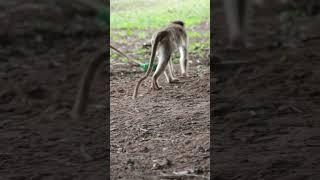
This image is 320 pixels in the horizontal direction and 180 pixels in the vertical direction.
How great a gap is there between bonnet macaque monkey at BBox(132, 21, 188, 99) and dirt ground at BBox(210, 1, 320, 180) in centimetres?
49

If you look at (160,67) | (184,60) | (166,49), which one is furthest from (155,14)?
(160,67)

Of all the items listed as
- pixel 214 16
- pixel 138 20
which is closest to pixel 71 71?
pixel 214 16

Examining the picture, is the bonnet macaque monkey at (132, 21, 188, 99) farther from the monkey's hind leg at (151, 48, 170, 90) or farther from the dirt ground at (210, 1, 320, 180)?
the dirt ground at (210, 1, 320, 180)

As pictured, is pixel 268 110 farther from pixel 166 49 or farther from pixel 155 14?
pixel 155 14

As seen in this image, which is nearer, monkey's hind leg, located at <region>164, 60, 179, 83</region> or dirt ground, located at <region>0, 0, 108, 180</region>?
dirt ground, located at <region>0, 0, 108, 180</region>

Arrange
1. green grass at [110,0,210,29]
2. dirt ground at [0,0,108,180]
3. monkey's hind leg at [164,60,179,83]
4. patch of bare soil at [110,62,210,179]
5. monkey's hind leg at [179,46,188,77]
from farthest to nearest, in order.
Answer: green grass at [110,0,210,29]
monkey's hind leg at [179,46,188,77]
monkey's hind leg at [164,60,179,83]
dirt ground at [0,0,108,180]
patch of bare soil at [110,62,210,179]

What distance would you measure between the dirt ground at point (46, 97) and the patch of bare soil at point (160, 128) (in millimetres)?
168

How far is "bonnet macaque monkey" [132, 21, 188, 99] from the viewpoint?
6.69 metres

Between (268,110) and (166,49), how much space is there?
203 cm

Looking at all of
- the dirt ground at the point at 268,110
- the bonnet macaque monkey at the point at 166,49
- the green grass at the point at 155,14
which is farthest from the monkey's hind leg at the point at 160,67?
the green grass at the point at 155,14

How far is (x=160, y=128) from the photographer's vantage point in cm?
502

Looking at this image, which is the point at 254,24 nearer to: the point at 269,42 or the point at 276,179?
the point at 269,42

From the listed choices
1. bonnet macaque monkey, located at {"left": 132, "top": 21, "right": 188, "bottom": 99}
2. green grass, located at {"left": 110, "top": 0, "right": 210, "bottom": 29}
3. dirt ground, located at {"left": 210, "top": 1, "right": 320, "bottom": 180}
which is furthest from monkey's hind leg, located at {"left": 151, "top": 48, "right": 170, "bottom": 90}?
green grass, located at {"left": 110, "top": 0, "right": 210, "bottom": 29}

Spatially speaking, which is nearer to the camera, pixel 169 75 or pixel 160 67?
pixel 160 67
